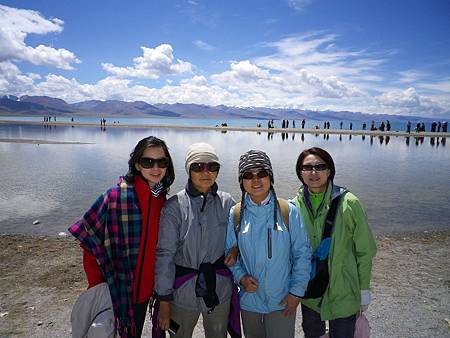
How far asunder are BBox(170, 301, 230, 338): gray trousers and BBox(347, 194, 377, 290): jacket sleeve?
4.54 ft

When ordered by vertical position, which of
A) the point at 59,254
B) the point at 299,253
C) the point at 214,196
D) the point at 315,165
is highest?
the point at 315,165

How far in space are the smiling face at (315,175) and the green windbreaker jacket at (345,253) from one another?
0.12 metres

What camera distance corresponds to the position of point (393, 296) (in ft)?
19.2

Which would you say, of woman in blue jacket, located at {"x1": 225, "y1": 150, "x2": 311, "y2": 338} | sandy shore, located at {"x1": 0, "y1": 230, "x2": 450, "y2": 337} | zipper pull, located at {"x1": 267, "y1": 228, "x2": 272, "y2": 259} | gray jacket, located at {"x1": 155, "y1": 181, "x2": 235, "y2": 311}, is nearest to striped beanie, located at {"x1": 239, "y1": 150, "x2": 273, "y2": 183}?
woman in blue jacket, located at {"x1": 225, "y1": 150, "x2": 311, "y2": 338}

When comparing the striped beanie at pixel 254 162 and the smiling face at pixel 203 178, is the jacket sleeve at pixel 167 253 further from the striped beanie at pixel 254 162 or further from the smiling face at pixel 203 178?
the striped beanie at pixel 254 162

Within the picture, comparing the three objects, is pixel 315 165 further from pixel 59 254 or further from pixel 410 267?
pixel 59 254

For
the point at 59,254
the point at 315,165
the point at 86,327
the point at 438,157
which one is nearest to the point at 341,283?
the point at 315,165

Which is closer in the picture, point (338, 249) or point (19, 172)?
point (338, 249)

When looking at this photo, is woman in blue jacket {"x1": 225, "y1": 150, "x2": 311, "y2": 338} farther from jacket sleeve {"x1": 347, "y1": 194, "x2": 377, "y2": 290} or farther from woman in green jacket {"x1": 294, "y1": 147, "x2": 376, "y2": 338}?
jacket sleeve {"x1": 347, "y1": 194, "x2": 377, "y2": 290}

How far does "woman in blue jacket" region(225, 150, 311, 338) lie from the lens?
125 inches

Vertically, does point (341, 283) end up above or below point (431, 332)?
above

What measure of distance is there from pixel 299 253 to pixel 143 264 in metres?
1.55

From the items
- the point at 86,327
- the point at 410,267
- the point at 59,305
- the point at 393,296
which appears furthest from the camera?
the point at 410,267

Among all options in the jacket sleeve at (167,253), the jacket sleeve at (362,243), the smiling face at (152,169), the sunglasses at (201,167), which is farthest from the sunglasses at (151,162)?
the jacket sleeve at (362,243)
